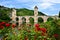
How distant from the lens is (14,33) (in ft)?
43.1

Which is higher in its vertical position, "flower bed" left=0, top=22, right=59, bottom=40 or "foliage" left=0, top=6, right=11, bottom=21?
"flower bed" left=0, top=22, right=59, bottom=40

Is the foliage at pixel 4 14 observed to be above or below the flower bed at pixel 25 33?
below

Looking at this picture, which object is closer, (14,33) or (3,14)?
(14,33)

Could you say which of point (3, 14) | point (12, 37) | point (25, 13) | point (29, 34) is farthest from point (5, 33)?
point (25, 13)

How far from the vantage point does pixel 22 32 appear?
12445 millimetres

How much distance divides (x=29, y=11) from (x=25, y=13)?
9.26 ft

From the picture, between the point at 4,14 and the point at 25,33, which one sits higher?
the point at 25,33

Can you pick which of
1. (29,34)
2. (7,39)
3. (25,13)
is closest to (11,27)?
(7,39)

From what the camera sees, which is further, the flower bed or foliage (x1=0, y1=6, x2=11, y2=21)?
foliage (x1=0, y1=6, x2=11, y2=21)

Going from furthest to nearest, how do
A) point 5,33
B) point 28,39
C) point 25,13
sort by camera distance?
point 25,13 → point 5,33 → point 28,39

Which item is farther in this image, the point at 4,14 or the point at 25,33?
the point at 4,14

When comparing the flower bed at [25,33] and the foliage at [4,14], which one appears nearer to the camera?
the flower bed at [25,33]

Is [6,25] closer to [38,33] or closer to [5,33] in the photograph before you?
[5,33]

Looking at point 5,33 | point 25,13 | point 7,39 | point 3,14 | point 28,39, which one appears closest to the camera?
point 28,39
